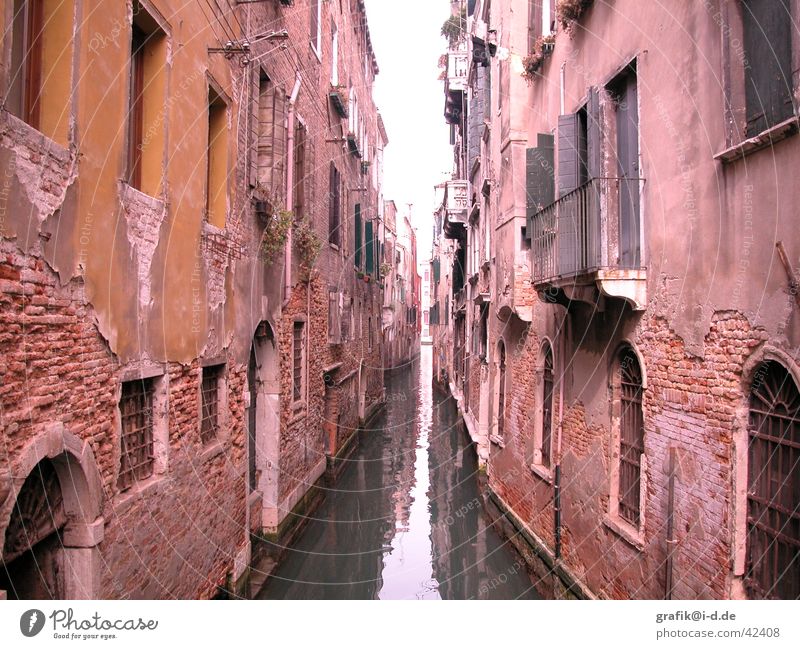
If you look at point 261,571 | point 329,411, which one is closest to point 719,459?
point 261,571

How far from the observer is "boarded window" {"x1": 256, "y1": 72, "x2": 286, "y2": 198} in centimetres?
888

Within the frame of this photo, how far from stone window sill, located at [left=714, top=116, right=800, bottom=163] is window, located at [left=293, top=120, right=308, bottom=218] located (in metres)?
7.73

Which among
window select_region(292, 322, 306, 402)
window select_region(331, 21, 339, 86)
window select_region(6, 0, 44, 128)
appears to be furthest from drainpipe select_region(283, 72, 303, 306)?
window select_region(6, 0, 44, 128)

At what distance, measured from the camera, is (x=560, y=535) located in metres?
8.02

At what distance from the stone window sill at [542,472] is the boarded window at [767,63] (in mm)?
5421

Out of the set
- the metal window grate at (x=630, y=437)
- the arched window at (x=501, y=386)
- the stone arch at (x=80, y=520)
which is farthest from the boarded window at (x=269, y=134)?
the arched window at (x=501, y=386)

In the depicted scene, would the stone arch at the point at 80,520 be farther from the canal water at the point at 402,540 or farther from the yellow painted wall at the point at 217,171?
the canal water at the point at 402,540

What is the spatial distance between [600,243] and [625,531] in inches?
113

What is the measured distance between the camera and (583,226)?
664 centimetres

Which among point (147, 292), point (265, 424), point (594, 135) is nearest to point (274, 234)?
point (265, 424)

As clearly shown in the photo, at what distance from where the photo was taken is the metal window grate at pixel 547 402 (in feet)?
29.8

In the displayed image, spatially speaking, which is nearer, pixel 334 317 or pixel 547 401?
pixel 547 401

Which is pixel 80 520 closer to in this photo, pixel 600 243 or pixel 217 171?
pixel 217 171

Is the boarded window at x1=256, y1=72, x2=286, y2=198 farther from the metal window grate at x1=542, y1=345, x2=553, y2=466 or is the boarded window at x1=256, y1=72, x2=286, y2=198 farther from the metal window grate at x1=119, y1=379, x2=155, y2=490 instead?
the metal window grate at x1=542, y1=345, x2=553, y2=466
